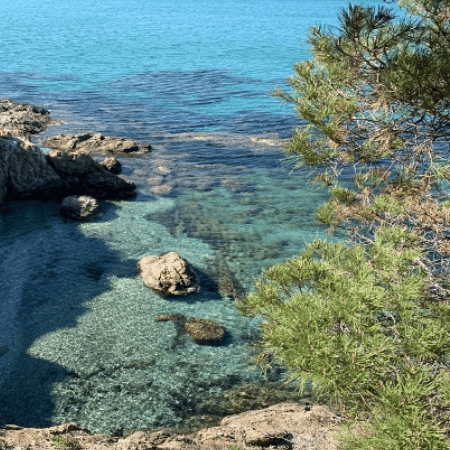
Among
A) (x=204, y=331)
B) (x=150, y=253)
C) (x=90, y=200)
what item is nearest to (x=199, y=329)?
(x=204, y=331)

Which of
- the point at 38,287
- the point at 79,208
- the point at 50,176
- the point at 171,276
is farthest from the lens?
the point at 50,176

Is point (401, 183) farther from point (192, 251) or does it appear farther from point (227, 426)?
point (192, 251)

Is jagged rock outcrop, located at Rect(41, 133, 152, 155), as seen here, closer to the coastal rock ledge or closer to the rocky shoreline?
the rocky shoreline

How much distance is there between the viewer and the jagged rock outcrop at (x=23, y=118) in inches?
1553

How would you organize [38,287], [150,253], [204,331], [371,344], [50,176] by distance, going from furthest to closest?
[50,176], [150,253], [38,287], [204,331], [371,344]

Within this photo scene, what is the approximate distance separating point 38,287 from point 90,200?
7225 mm

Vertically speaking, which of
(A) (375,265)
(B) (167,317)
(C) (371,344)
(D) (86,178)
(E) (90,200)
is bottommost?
(B) (167,317)

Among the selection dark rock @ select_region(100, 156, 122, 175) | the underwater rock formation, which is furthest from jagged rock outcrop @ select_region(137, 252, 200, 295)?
dark rock @ select_region(100, 156, 122, 175)

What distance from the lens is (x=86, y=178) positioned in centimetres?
2905

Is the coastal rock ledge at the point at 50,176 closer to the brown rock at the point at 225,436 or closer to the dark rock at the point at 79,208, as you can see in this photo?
the dark rock at the point at 79,208

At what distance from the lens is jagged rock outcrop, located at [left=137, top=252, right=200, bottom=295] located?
19.7 m

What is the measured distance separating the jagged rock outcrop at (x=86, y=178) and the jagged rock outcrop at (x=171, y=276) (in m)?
9.39

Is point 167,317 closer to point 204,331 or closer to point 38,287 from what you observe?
point 204,331

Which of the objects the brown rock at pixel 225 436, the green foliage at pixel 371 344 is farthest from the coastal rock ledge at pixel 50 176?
the green foliage at pixel 371 344
